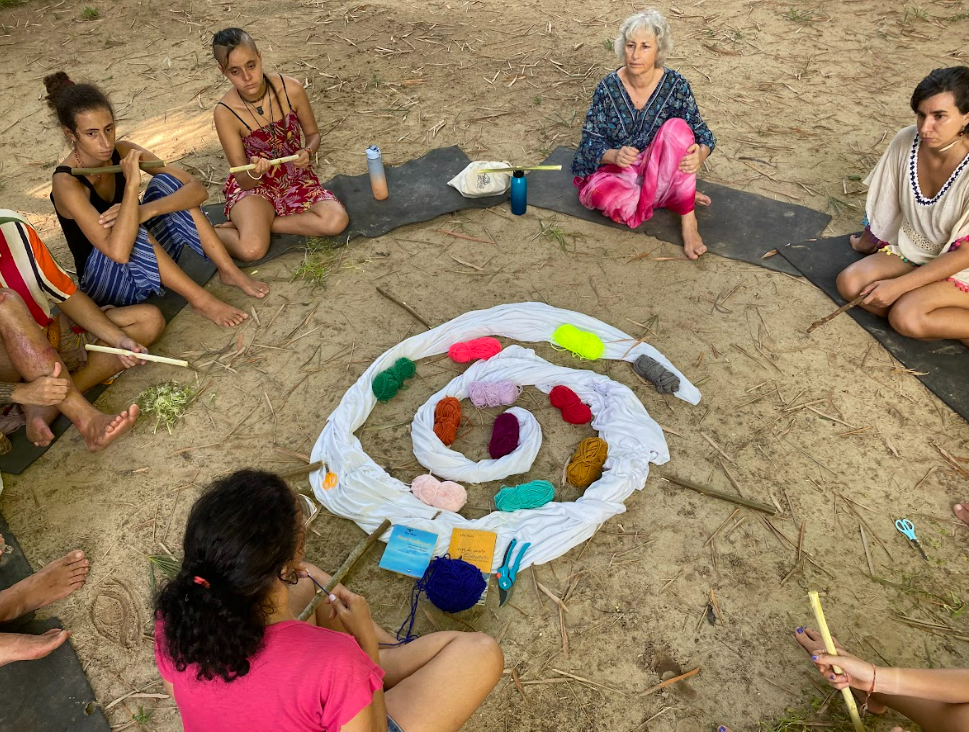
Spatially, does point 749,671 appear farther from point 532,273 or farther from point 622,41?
point 622,41

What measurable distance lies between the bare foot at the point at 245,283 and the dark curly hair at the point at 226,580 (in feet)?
8.72

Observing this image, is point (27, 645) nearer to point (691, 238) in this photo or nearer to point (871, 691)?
point (871, 691)

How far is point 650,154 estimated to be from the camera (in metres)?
4.22

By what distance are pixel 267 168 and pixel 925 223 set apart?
3819mm

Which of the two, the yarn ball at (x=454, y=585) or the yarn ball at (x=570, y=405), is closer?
the yarn ball at (x=454, y=585)

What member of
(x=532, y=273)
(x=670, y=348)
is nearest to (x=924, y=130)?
(x=670, y=348)

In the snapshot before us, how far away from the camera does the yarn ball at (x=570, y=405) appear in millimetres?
3328

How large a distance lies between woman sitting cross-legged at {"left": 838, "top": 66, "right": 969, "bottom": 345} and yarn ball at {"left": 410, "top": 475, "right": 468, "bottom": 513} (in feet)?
8.03

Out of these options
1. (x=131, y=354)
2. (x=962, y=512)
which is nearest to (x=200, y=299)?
(x=131, y=354)

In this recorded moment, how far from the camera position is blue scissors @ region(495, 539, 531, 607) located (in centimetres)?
277

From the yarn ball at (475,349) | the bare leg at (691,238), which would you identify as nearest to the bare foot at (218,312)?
the yarn ball at (475,349)

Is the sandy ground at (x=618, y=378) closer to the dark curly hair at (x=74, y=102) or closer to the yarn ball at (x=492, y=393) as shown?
the yarn ball at (x=492, y=393)

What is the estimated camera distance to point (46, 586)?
281 centimetres

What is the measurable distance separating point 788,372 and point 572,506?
145 centimetres
